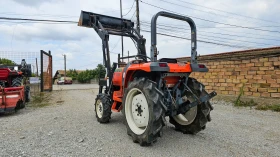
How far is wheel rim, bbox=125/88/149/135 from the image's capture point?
3.71 metres

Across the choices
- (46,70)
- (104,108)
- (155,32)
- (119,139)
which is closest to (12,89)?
(104,108)

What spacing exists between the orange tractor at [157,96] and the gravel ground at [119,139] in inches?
10.8

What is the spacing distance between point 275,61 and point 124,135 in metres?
5.55

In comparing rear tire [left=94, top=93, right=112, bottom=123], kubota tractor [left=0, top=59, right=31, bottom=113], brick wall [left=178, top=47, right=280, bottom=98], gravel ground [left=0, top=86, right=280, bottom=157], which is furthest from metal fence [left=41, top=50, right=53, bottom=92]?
brick wall [left=178, top=47, right=280, bottom=98]

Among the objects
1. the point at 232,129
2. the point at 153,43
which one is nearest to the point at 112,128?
the point at 153,43

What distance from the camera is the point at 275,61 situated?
6840mm

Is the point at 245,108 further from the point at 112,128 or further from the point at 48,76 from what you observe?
the point at 48,76

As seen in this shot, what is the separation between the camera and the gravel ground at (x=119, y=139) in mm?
3322

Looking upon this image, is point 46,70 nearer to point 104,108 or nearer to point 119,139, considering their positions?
point 104,108

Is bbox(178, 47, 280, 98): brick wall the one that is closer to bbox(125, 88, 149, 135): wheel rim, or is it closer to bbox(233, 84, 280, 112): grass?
bbox(233, 84, 280, 112): grass

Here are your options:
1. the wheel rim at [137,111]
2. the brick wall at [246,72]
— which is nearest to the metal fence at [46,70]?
the brick wall at [246,72]

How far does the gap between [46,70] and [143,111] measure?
12.8 m

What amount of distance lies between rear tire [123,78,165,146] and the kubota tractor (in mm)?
4258

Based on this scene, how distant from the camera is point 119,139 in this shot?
3.97 m
